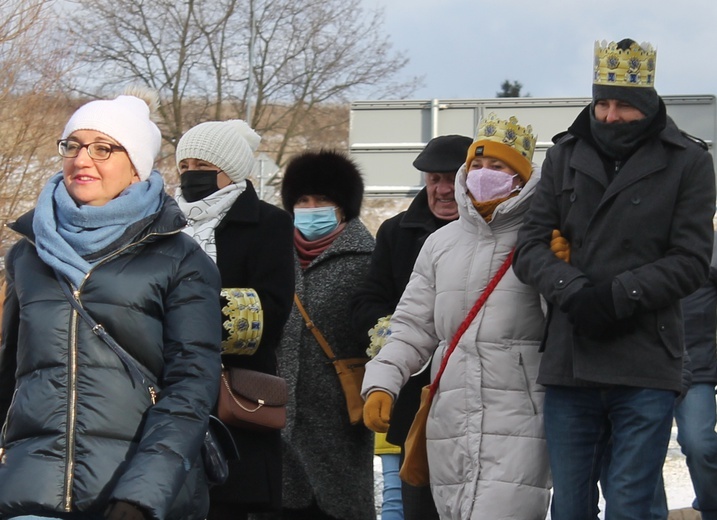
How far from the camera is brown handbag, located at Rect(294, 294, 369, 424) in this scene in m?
6.42

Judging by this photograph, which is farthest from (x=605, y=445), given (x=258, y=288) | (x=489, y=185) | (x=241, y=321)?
(x=258, y=288)

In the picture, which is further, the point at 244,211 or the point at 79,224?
the point at 244,211

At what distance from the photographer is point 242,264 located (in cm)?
566

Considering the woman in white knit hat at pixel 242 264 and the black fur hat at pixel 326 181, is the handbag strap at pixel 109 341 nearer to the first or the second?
the woman in white knit hat at pixel 242 264

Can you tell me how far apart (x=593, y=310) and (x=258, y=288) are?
5.47 ft

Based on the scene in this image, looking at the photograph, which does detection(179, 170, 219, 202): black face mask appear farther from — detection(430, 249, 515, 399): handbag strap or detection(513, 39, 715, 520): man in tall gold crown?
detection(513, 39, 715, 520): man in tall gold crown

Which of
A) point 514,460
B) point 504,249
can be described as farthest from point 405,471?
point 504,249

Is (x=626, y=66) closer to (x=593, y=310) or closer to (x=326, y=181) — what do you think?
(x=593, y=310)

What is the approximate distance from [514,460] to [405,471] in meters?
0.53

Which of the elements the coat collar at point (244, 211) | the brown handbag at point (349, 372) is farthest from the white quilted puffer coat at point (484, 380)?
the brown handbag at point (349, 372)

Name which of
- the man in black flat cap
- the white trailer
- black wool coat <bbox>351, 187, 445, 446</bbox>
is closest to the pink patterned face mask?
the man in black flat cap

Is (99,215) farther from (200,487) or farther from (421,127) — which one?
(421,127)

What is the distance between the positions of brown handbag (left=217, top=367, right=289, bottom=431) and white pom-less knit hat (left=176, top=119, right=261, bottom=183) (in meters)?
1.00

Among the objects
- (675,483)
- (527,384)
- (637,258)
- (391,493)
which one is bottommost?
(675,483)
